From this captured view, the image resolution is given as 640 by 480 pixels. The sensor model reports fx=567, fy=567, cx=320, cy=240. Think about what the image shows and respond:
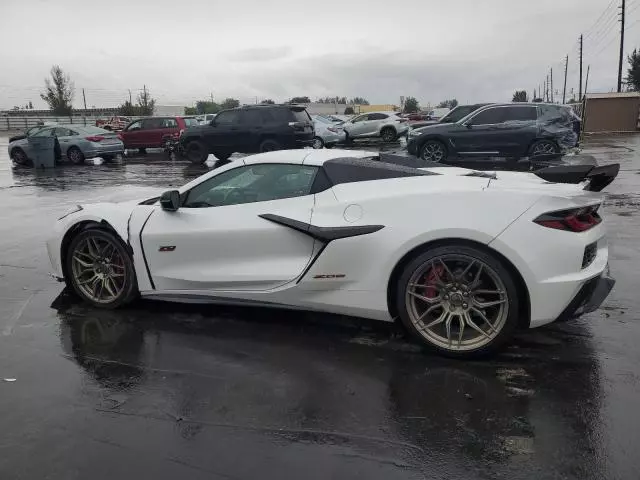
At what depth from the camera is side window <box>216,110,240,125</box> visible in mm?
18484

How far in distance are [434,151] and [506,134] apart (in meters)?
1.95

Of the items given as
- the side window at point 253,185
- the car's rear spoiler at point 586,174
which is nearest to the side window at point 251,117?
the side window at point 253,185

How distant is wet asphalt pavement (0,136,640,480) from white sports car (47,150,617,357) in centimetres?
31

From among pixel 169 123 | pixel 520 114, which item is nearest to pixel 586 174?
pixel 520 114

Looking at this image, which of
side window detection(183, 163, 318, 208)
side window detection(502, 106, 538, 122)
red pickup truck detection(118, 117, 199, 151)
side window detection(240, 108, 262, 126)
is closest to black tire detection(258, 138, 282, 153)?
side window detection(240, 108, 262, 126)

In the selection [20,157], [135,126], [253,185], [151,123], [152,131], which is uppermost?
[151,123]

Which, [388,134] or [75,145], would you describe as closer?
[75,145]

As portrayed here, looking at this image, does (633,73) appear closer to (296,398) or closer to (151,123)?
(151,123)

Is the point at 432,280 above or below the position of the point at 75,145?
below

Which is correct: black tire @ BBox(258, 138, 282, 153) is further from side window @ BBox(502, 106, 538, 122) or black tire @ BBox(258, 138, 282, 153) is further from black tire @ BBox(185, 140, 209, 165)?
side window @ BBox(502, 106, 538, 122)

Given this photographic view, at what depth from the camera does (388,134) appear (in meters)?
28.9

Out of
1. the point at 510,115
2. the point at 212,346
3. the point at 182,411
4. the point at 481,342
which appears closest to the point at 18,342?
the point at 212,346

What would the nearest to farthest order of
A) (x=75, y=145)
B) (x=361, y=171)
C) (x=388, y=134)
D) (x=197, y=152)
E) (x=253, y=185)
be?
(x=361, y=171) < (x=253, y=185) < (x=197, y=152) < (x=75, y=145) < (x=388, y=134)

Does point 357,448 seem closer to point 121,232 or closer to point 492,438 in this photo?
point 492,438
